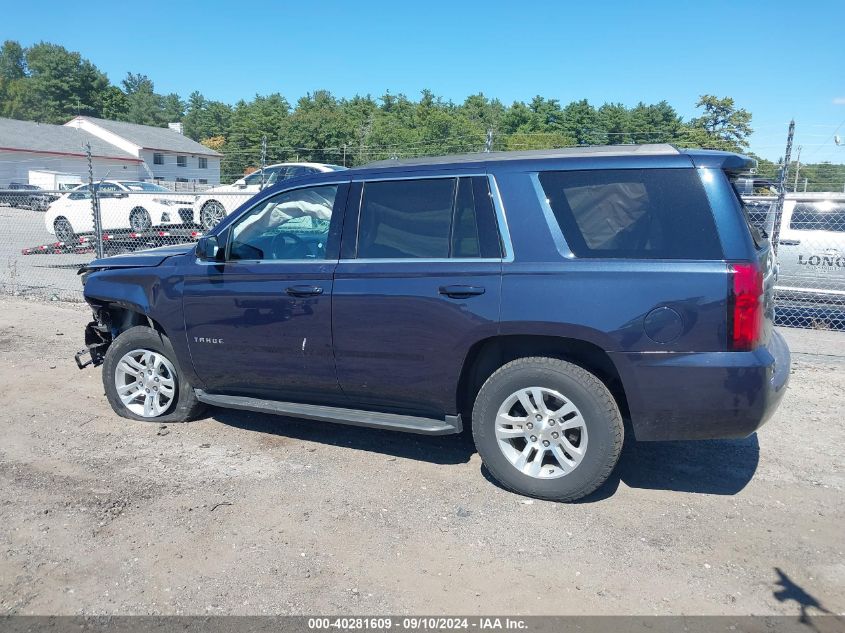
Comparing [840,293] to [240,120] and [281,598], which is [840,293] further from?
[240,120]

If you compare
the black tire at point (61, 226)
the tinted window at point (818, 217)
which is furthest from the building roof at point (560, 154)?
the black tire at point (61, 226)

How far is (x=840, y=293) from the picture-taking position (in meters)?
9.56

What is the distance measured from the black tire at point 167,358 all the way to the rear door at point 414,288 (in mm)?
1550

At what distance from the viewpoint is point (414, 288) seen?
4.19m

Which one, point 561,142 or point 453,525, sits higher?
point 561,142

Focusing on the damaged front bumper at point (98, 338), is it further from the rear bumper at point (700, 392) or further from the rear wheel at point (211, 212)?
the rear wheel at point (211, 212)

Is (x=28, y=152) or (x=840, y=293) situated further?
(x=28, y=152)

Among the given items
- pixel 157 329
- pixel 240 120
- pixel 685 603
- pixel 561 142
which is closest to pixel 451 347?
pixel 685 603

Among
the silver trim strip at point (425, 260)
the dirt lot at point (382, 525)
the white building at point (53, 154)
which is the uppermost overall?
the white building at point (53, 154)

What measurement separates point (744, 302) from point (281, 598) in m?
2.71

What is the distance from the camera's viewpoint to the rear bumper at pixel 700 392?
11.7 ft

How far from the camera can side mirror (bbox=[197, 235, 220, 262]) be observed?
15.9 ft

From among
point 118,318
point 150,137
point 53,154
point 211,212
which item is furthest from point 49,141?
point 118,318

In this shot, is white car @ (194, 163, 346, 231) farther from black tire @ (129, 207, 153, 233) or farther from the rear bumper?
the rear bumper
